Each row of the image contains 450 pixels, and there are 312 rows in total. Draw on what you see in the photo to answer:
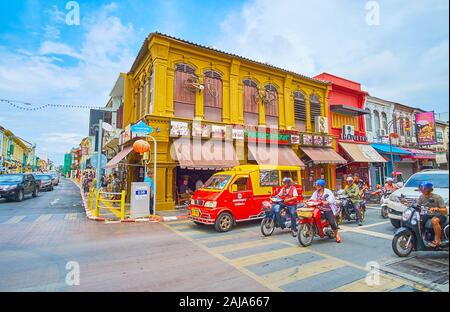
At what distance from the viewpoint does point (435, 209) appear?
5250 mm

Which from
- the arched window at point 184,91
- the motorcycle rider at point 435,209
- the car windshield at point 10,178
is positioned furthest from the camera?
the car windshield at point 10,178

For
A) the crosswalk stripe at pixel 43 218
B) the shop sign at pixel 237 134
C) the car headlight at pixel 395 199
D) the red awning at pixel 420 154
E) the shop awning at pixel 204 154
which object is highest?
the shop sign at pixel 237 134

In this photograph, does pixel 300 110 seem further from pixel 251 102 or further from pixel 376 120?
pixel 376 120

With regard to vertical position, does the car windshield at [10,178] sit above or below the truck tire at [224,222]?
above

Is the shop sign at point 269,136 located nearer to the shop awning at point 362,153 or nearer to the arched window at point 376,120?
the shop awning at point 362,153

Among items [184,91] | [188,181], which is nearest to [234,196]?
[188,181]

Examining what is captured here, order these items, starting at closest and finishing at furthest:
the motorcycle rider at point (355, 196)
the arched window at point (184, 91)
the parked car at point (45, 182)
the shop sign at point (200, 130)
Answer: the motorcycle rider at point (355, 196)
the shop sign at point (200, 130)
the arched window at point (184, 91)
the parked car at point (45, 182)

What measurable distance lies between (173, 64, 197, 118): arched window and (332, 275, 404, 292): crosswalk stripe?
12031 mm

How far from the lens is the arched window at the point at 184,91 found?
14.3 m

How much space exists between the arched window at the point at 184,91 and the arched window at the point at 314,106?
33.4 ft

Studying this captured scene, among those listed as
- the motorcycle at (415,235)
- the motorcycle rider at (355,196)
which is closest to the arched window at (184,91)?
the motorcycle rider at (355,196)
